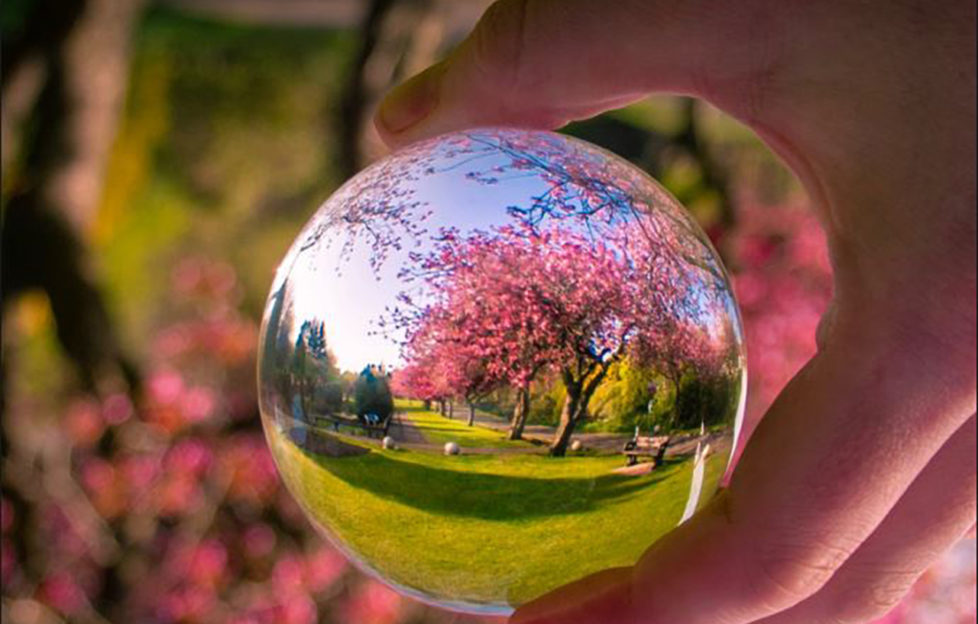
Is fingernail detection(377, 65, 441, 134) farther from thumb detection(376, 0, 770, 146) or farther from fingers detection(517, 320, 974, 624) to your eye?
fingers detection(517, 320, 974, 624)

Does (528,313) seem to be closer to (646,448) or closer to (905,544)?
(646,448)

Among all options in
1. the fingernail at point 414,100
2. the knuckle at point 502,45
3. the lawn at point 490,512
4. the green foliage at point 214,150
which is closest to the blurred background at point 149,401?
the green foliage at point 214,150

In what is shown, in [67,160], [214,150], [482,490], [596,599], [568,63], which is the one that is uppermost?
[568,63]

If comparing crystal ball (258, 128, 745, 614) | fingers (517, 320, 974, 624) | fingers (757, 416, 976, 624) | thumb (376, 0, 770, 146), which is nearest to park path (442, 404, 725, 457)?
crystal ball (258, 128, 745, 614)

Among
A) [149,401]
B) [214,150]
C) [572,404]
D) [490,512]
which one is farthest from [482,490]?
[214,150]

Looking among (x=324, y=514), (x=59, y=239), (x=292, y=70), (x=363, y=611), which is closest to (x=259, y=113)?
(x=292, y=70)

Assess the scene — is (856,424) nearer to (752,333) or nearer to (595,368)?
(595,368)
